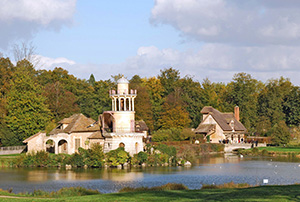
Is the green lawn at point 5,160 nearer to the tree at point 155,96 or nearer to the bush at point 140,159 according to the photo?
the bush at point 140,159

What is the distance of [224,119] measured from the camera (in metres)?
87.9

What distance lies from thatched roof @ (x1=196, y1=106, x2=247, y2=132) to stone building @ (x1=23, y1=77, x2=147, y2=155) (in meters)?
28.4

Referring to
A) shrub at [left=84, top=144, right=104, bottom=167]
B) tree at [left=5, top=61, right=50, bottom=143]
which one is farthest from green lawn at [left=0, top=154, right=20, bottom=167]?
shrub at [left=84, top=144, right=104, bottom=167]

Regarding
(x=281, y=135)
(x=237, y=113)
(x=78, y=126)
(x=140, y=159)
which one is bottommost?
(x=140, y=159)

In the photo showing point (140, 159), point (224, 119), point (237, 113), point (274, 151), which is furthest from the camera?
point (237, 113)

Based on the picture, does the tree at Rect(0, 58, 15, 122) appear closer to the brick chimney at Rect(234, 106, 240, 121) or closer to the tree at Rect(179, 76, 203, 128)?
the tree at Rect(179, 76, 203, 128)

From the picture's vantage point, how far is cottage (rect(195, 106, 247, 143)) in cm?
8494

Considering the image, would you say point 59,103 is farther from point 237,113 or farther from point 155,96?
point 237,113

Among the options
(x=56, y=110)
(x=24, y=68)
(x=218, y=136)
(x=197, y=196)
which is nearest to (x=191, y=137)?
(x=218, y=136)

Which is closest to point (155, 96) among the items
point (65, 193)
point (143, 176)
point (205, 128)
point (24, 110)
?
point (205, 128)

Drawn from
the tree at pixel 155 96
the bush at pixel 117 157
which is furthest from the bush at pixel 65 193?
the tree at pixel 155 96

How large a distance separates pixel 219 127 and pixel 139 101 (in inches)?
558

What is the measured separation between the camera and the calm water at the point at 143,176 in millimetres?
39000

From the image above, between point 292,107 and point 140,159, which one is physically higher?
point 292,107
